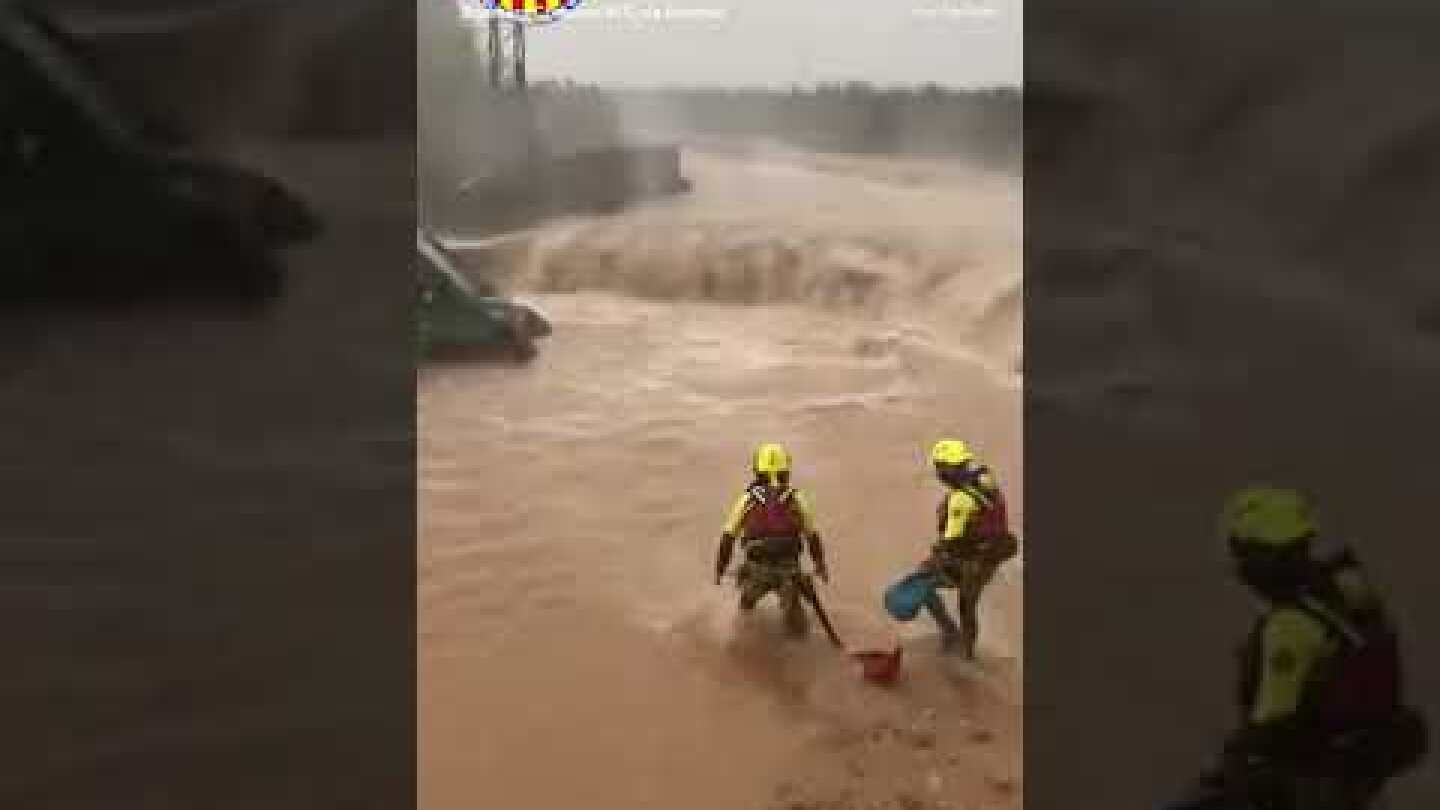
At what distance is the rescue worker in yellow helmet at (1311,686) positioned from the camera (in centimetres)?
80

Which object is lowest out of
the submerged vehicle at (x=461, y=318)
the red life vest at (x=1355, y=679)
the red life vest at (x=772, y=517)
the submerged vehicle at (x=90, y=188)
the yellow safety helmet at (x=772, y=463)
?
the red life vest at (x=1355, y=679)

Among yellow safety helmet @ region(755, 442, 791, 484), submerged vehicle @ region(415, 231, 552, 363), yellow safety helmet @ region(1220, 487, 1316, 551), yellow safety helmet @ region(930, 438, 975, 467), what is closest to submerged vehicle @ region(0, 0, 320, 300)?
submerged vehicle @ region(415, 231, 552, 363)

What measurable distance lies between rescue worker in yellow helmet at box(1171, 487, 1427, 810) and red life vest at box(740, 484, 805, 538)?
0.30 meters

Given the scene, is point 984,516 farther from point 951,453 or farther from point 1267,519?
point 1267,519

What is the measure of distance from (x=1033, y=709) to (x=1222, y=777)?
13cm

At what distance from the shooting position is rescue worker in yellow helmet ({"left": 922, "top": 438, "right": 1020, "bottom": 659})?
917 mm

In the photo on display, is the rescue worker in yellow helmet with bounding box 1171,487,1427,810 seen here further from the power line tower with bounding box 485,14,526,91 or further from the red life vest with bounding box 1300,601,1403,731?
the power line tower with bounding box 485,14,526,91

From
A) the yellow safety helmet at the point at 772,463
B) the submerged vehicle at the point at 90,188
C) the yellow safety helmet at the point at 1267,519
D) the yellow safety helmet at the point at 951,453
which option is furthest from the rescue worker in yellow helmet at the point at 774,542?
the submerged vehicle at the point at 90,188

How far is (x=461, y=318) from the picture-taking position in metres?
0.96

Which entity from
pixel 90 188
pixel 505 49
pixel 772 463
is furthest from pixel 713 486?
pixel 90 188

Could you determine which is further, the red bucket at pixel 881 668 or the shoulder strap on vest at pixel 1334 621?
the red bucket at pixel 881 668

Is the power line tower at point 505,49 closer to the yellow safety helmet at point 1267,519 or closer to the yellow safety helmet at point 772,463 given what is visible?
the yellow safety helmet at point 772,463

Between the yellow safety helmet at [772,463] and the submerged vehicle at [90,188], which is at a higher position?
the submerged vehicle at [90,188]

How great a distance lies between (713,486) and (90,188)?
1.69 feet
